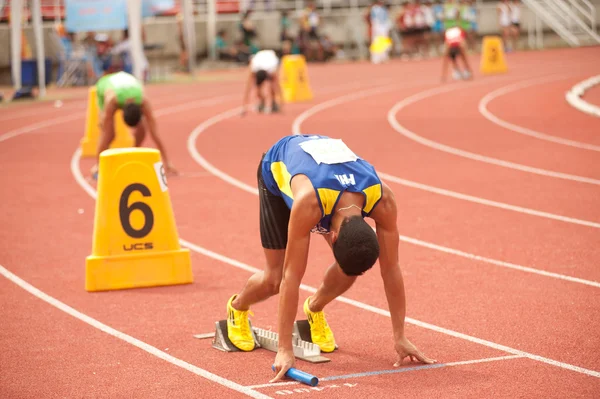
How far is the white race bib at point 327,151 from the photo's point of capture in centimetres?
520

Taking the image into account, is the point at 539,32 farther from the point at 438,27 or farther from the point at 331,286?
the point at 331,286

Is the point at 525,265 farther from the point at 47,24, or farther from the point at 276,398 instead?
the point at 47,24

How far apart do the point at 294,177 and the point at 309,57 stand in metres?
28.2

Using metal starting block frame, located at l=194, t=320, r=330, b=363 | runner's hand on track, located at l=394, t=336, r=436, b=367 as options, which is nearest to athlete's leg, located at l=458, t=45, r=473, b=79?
metal starting block frame, located at l=194, t=320, r=330, b=363

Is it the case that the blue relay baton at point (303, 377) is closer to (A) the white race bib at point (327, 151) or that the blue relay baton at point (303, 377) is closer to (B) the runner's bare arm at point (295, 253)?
(B) the runner's bare arm at point (295, 253)

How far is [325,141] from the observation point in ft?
17.8

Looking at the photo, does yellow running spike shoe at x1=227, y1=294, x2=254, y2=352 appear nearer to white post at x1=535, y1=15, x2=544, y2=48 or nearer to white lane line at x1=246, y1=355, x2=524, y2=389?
white lane line at x1=246, y1=355, x2=524, y2=389

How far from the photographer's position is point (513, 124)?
1594cm

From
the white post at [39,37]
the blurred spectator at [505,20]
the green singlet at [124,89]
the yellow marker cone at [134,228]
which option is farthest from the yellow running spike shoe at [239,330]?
the blurred spectator at [505,20]

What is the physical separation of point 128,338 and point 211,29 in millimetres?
25794

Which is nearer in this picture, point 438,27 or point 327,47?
point 327,47

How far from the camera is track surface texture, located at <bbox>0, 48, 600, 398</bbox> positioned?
5.35m

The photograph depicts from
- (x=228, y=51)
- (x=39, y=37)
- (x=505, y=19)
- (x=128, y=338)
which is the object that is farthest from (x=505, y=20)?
(x=128, y=338)

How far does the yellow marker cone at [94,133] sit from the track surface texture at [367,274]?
36 cm
